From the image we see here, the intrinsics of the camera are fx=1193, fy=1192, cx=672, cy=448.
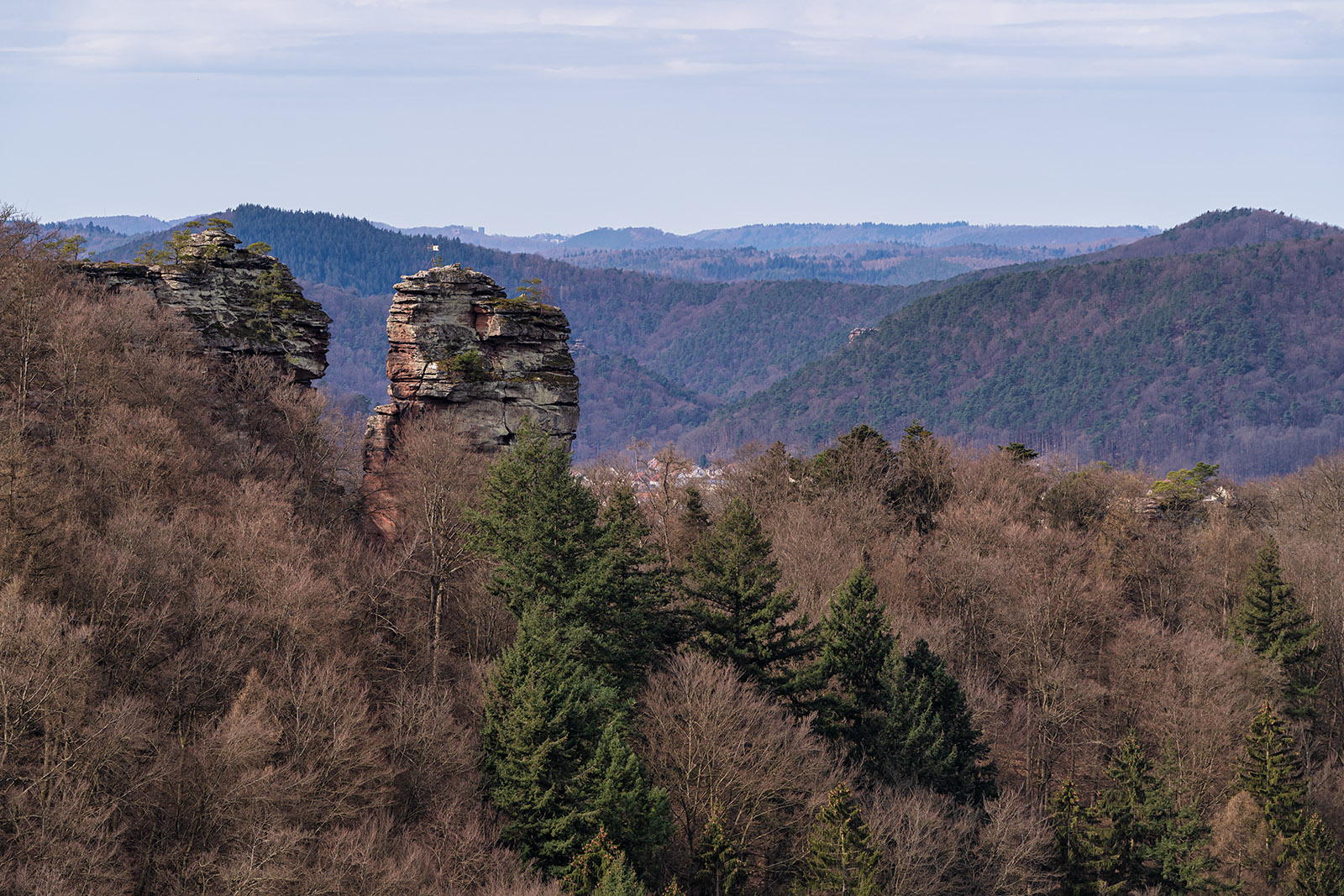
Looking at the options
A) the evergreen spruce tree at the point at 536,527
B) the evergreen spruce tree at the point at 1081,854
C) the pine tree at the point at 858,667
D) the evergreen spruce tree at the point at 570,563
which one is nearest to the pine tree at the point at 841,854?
the pine tree at the point at 858,667

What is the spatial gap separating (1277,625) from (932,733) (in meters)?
27.9

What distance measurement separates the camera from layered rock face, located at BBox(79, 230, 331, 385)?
178ft

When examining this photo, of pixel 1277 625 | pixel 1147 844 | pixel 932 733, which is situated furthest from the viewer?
pixel 1277 625

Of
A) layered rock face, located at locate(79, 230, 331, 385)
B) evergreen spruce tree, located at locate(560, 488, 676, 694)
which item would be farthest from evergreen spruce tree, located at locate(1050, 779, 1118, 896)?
layered rock face, located at locate(79, 230, 331, 385)

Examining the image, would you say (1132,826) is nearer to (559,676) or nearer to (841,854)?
(841,854)

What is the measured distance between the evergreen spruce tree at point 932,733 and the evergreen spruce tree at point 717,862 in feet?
30.6

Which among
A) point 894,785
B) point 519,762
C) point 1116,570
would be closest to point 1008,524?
point 1116,570

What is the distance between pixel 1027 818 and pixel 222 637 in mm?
29222

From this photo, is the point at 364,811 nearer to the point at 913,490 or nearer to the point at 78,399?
the point at 78,399

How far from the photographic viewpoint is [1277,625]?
60594 mm

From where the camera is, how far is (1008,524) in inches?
2623

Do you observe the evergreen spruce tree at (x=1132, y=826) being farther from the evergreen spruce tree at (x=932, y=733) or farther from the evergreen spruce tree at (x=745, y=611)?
the evergreen spruce tree at (x=745, y=611)

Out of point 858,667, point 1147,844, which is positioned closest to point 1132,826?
point 1147,844

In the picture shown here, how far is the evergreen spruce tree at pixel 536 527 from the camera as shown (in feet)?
132
